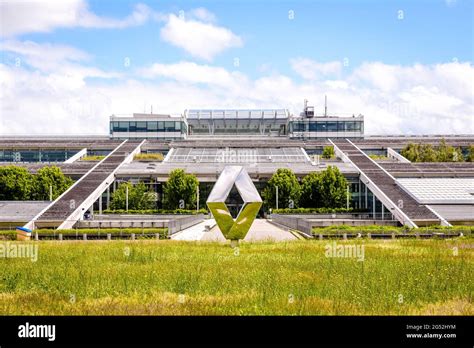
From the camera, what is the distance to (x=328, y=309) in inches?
433

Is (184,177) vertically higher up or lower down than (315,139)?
lower down

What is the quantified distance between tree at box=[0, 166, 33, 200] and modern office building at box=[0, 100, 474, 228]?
23.1 feet

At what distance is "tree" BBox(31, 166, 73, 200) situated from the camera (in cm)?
7650

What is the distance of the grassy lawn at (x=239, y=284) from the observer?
36.7 ft

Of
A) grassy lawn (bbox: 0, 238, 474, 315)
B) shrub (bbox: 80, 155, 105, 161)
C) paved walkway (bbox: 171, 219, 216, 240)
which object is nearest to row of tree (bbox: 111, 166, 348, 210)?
shrub (bbox: 80, 155, 105, 161)

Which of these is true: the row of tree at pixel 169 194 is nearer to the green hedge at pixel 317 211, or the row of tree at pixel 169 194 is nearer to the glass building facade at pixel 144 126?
the green hedge at pixel 317 211

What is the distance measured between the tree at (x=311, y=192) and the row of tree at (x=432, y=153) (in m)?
27.1

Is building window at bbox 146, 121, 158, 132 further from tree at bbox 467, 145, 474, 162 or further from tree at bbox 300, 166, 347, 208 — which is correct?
tree at bbox 467, 145, 474, 162

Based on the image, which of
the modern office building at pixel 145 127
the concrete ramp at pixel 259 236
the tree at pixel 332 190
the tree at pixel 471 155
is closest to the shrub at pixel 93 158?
the modern office building at pixel 145 127

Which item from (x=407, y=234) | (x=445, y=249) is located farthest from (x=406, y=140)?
(x=445, y=249)

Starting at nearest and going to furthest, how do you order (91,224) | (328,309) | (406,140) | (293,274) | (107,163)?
(328,309) < (293,274) < (91,224) < (107,163) < (406,140)

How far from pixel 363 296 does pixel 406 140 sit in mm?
105111

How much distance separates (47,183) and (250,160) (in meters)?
33.5
